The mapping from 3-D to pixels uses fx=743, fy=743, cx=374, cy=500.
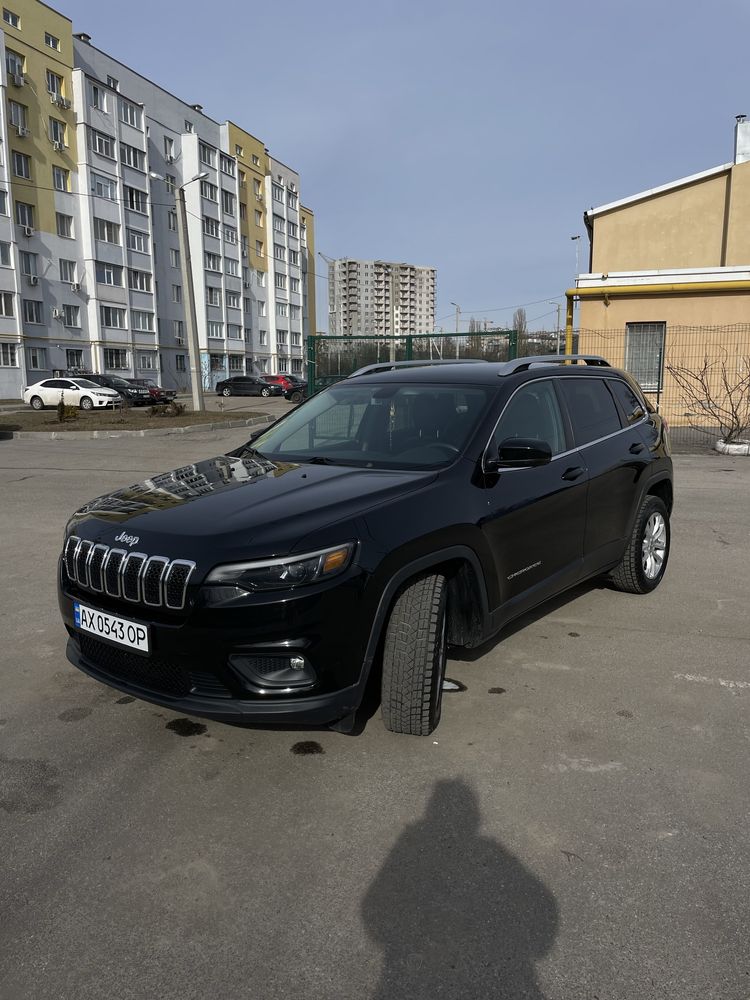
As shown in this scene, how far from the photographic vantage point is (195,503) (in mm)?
3301

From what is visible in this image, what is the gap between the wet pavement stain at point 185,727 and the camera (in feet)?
11.3

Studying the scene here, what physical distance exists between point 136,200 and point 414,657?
192ft

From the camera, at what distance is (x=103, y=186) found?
5056 centimetres

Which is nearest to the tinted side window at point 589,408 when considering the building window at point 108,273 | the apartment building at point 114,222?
the apartment building at point 114,222

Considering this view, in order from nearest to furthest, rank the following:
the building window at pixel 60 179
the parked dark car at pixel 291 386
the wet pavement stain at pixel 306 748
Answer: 1. the wet pavement stain at pixel 306 748
2. the parked dark car at pixel 291 386
3. the building window at pixel 60 179

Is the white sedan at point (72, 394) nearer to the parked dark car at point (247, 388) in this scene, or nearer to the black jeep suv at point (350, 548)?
the parked dark car at point (247, 388)

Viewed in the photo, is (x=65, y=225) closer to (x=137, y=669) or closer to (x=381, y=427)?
(x=381, y=427)

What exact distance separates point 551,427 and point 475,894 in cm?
270

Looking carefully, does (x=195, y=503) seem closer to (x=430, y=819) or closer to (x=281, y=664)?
(x=281, y=664)

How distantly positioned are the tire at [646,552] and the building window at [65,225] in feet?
165

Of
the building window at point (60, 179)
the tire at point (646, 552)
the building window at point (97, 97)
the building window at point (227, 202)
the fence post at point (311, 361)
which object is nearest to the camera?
the tire at point (646, 552)

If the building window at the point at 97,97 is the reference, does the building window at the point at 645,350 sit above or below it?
below

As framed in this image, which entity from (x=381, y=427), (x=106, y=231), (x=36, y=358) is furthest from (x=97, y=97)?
(x=381, y=427)

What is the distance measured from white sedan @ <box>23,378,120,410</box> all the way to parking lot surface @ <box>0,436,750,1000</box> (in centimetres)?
3019
